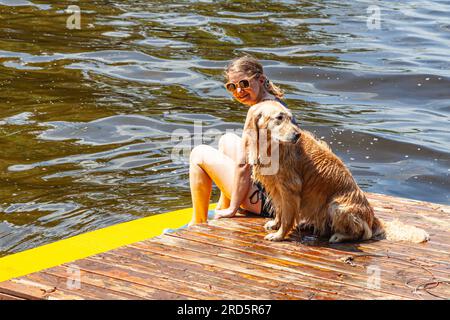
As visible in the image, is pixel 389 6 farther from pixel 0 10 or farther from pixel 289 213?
pixel 289 213

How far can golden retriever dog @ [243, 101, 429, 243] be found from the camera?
18.0 feet

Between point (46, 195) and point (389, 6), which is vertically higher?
point (389, 6)

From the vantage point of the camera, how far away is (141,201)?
9367 mm

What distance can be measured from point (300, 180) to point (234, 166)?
0.70 metres

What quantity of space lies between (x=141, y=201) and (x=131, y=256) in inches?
160

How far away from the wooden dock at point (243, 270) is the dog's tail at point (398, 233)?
7 centimetres

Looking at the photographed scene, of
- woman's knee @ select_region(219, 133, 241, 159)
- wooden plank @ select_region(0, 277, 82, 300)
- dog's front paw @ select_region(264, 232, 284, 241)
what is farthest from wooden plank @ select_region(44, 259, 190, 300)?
woman's knee @ select_region(219, 133, 241, 159)

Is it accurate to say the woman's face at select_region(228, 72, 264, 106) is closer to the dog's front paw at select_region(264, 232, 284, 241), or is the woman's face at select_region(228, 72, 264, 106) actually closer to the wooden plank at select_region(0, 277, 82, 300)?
the dog's front paw at select_region(264, 232, 284, 241)

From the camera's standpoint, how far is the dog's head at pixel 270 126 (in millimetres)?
5387

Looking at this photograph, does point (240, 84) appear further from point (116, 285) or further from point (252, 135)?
point (116, 285)

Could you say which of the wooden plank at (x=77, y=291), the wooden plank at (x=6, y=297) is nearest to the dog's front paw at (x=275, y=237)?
the wooden plank at (x=77, y=291)

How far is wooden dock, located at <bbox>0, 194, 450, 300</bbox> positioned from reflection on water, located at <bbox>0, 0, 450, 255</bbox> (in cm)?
302

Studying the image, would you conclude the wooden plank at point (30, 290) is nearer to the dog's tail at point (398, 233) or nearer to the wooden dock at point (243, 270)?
the wooden dock at point (243, 270)
